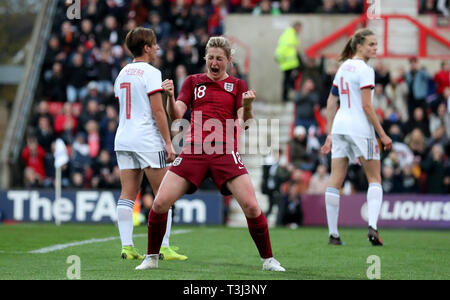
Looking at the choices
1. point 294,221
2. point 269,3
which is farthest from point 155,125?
point 269,3

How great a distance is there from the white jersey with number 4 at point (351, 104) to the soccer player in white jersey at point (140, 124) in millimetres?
2733

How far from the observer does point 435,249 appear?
1129cm

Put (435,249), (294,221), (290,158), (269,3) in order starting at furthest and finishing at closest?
(269,3), (290,158), (294,221), (435,249)

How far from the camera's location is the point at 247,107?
8242 millimetres

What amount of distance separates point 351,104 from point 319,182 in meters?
7.07

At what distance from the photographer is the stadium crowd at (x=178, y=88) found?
18906 mm

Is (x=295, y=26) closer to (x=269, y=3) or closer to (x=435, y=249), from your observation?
(x=269, y=3)

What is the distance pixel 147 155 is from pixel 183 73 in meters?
11.9

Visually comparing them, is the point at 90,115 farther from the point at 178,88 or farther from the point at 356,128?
the point at 356,128

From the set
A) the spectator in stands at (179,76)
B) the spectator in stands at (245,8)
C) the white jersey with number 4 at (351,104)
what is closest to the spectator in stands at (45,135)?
the spectator in stands at (179,76)

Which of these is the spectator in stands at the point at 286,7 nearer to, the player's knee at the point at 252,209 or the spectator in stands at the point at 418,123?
the spectator in stands at the point at 418,123

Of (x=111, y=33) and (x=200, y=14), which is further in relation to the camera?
(x=200, y=14)

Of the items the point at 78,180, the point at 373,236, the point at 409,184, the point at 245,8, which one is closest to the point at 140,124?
the point at 373,236
